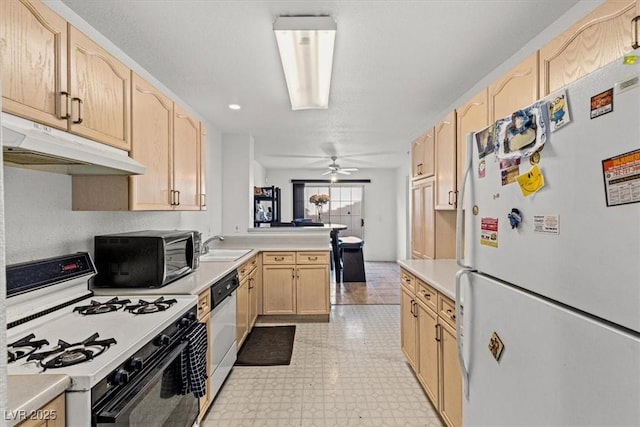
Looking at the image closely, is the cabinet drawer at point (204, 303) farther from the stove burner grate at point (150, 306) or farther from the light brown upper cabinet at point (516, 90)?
the light brown upper cabinet at point (516, 90)

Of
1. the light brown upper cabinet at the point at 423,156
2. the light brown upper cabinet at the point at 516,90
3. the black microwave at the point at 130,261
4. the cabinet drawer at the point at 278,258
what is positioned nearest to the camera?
the light brown upper cabinet at the point at 516,90

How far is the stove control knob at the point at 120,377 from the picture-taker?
104cm

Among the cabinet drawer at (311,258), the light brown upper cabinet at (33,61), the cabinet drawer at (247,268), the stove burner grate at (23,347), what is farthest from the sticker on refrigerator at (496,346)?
the cabinet drawer at (311,258)

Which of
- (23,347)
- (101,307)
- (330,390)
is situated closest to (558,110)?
(23,347)

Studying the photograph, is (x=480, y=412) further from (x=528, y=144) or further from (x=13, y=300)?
(x=13, y=300)

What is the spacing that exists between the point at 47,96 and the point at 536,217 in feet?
5.87

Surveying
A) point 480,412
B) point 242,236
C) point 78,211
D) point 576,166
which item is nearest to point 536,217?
point 576,166

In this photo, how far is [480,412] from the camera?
4.04 feet

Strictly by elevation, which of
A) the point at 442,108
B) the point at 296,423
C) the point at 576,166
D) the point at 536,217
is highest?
the point at 442,108

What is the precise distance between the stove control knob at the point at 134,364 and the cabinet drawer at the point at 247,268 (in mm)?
1694

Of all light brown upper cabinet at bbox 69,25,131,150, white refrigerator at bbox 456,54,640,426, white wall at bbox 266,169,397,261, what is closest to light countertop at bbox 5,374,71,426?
light brown upper cabinet at bbox 69,25,131,150

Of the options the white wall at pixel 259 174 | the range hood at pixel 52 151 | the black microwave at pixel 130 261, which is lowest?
the black microwave at pixel 130 261

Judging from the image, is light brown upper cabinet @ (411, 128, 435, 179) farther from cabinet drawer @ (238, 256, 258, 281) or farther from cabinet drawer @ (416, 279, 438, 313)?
cabinet drawer @ (238, 256, 258, 281)

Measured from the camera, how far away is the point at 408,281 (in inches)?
98.1
